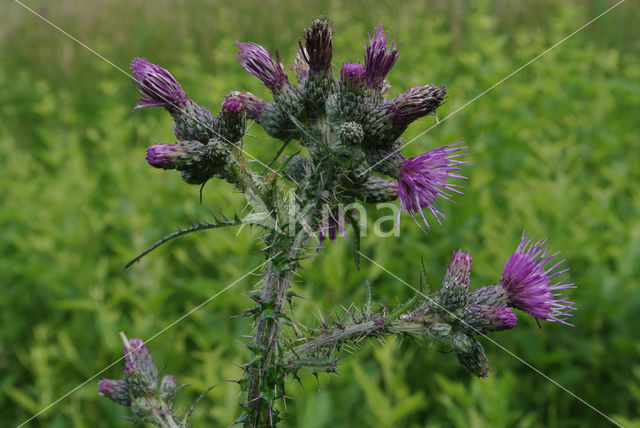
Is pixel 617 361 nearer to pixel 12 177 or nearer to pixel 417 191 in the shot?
pixel 417 191

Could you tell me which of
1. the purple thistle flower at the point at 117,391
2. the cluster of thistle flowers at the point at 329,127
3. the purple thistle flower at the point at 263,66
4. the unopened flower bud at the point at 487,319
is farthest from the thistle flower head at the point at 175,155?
the unopened flower bud at the point at 487,319

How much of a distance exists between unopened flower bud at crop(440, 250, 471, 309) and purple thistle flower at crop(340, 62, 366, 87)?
0.57m

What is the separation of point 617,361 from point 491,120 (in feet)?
7.78

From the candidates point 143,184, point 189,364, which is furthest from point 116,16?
point 189,364

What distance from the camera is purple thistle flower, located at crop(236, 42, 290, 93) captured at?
154cm

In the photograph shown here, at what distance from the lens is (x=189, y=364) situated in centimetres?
325

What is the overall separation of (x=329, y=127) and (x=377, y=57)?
9.0 inches

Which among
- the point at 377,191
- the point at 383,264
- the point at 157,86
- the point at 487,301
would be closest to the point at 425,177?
the point at 377,191

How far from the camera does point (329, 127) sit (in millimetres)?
1398

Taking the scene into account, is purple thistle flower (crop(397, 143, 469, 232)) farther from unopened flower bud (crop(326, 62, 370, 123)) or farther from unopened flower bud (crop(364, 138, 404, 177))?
unopened flower bud (crop(326, 62, 370, 123))

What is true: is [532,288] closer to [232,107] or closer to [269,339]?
[269,339]

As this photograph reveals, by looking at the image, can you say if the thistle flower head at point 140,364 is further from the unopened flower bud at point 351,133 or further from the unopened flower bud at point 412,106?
the unopened flower bud at point 412,106

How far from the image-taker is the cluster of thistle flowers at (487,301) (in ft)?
4.59

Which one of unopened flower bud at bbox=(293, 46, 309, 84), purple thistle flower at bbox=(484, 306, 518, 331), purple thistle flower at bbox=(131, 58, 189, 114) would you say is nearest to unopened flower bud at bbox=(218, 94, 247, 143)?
purple thistle flower at bbox=(131, 58, 189, 114)
